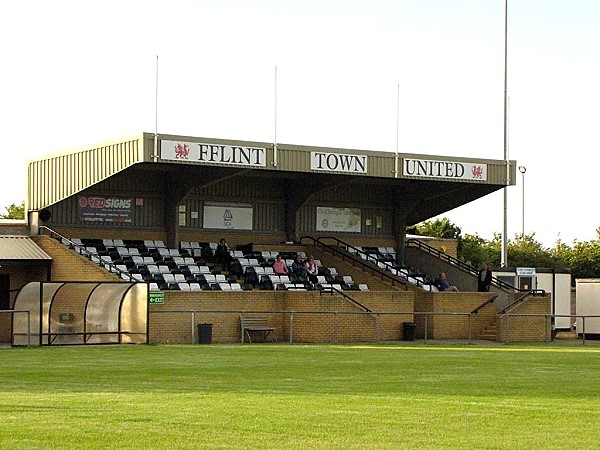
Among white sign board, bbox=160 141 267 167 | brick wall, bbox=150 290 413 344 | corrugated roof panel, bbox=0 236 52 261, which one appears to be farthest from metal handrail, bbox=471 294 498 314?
corrugated roof panel, bbox=0 236 52 261

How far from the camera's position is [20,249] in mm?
46312

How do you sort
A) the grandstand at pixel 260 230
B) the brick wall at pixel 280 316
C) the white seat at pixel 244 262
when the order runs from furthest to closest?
the white seat at pixel 244 262, the grandstand at pixel 260 230, the brick wall at pixel 280 316

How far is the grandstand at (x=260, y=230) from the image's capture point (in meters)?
43.8

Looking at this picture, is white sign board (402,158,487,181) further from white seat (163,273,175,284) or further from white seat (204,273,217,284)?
white seat (163,273,175,284)

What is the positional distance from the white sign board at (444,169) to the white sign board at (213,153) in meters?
6.59

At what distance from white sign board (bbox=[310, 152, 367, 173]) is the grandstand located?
5 centimetres

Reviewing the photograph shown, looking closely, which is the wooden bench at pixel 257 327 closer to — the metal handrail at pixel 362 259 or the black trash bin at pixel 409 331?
the black trash bin at pixel 409 331

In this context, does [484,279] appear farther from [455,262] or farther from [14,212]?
[14,212]

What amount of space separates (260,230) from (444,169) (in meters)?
7.89

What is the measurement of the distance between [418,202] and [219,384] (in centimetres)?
3574

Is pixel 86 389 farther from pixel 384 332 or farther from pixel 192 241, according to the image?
pixel 192 241

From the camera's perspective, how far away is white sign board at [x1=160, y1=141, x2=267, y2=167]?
44625mm

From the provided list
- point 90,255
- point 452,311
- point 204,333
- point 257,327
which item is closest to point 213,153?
point 90,255

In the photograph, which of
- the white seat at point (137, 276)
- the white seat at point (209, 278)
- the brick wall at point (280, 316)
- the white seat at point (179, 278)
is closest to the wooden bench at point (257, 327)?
the brick wall at point (280, 316)
